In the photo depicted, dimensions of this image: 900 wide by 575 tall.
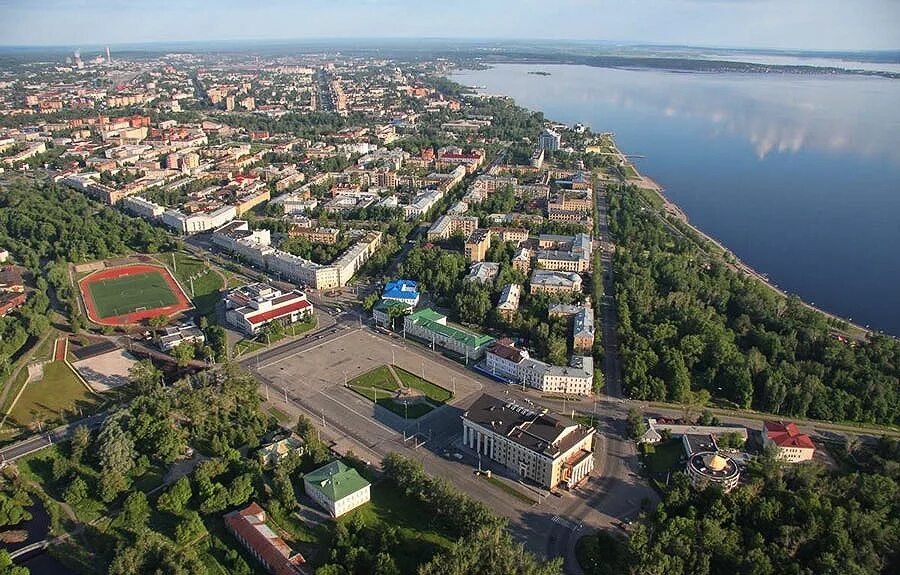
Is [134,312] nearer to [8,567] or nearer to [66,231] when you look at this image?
[66,231]

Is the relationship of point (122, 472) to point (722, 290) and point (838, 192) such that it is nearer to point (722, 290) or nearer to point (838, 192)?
point (722, 290)

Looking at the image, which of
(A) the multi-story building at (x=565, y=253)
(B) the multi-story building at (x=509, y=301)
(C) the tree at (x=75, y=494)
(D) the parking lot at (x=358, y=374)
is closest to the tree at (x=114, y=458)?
(C) the tree at (x=75, y=494)

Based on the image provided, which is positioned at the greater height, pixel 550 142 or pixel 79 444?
pixel 550 142

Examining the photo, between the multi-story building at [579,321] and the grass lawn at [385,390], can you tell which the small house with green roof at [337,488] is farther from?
the multi-story building at [579,321]

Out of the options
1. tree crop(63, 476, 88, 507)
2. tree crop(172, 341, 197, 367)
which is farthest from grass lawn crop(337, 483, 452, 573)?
tree crop(172, 341, 197, 367)

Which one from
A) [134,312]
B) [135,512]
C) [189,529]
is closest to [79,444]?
[135,512]

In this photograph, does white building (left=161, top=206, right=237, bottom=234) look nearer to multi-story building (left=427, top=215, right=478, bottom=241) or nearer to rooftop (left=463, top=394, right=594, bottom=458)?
multi-story building (left=427, top=215, right=478, bottom=241)
